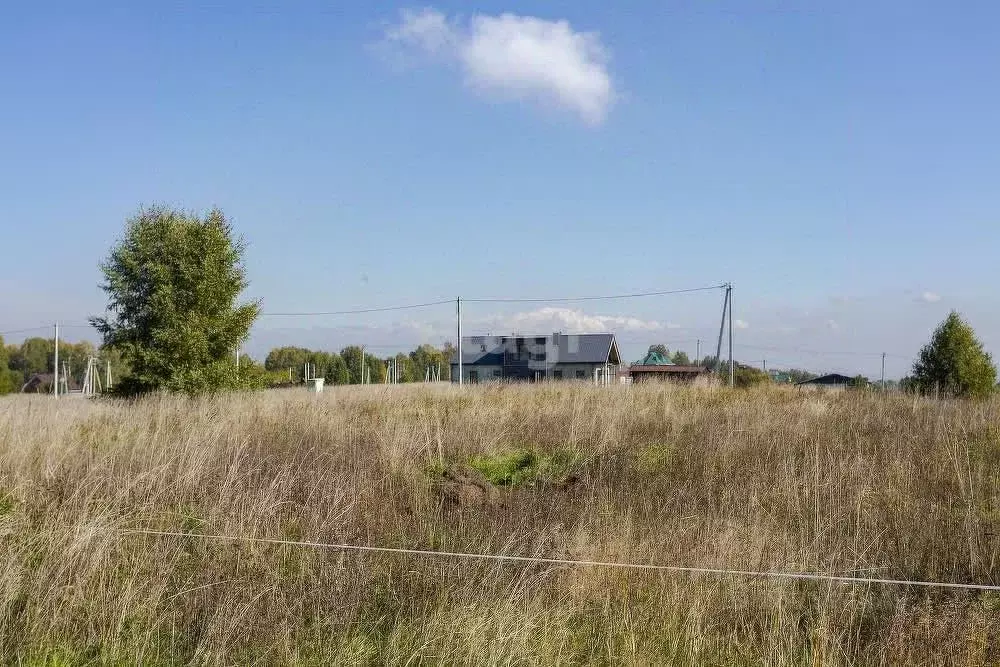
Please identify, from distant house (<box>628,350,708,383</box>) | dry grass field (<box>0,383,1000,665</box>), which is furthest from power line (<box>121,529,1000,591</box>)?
distant house (<box>628,350,708,383</box>)

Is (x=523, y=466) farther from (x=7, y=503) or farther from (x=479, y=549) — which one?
(x=7, y=503)

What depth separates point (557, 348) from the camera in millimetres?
53781

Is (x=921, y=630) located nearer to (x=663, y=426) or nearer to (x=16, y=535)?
(x=16, y=535)

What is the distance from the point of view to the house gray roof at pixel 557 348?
172ft

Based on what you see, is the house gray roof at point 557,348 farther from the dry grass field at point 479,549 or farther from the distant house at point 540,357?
the dry grass field at point 479,549

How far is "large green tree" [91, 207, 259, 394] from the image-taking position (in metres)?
16.9

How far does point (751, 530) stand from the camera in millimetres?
5492

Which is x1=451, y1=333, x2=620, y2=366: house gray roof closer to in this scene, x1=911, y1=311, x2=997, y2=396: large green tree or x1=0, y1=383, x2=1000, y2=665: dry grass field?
x1=911, y1=311, x2=997, y2=396: large green tree

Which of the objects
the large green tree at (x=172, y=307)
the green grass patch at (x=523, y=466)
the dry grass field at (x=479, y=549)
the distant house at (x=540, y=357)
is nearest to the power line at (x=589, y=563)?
the dry grass field at (x=479, y=549)

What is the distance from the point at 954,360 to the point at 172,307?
87.8 feet

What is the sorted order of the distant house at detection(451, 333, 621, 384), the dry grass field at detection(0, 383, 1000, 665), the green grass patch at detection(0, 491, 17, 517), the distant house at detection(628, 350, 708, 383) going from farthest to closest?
the distant house at detection(451, 333, 621, 384)
the distant house at detection(628, 350, 708, 383)
the green grass patch at detection(0, 491, 17, 517)
the dry grass field at detection(0, 383, 1000, 665)

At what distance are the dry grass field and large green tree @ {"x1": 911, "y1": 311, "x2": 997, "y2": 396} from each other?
21.6 m

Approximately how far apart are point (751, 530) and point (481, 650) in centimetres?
255

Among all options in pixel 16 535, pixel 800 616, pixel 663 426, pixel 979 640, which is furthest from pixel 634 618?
pixel 663 426
